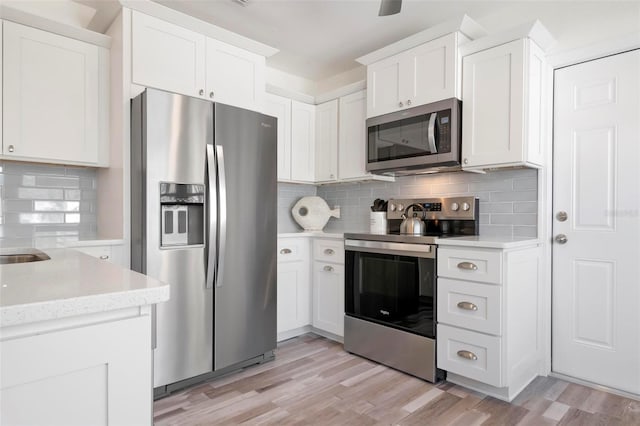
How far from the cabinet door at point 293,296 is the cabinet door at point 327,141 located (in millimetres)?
904

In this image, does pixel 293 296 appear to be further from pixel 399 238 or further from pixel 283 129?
pixel 283 129

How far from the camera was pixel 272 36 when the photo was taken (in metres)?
3.27

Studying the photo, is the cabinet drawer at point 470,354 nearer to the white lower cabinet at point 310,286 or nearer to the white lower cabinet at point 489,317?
the white lower cabinet at point 489,317

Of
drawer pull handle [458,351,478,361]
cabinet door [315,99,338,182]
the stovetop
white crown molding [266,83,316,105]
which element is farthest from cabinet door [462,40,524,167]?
white crown molding [266,83,316,105]

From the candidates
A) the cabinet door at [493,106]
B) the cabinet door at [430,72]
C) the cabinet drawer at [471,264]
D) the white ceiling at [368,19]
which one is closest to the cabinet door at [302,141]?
the white ceiling at [368,19]

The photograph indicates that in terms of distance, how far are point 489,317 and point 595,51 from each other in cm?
179

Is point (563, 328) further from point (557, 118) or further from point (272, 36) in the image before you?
point (272, 36)

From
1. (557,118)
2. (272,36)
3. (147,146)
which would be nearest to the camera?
(147,146)

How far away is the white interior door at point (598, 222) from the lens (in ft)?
7.57

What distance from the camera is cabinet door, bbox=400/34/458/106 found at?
2.60 meters

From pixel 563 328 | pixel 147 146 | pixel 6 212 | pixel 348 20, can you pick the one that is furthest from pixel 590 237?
pixel 6 212

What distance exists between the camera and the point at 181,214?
2377 mm

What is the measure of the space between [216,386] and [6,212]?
1737mm

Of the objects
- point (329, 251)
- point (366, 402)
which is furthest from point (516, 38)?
point (366, 402)
